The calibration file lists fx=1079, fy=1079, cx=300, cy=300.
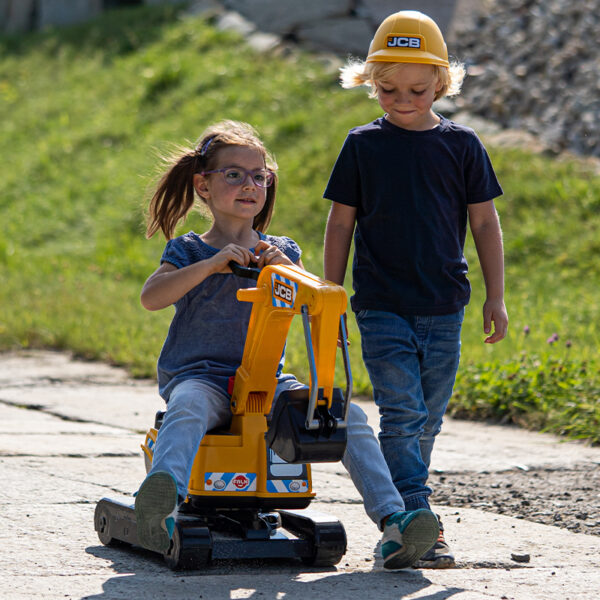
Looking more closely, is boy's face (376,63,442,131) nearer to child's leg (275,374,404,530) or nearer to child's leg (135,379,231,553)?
child's leg (275,374,404,530)

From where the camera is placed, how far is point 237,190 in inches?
135

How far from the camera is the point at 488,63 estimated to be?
12438 mm

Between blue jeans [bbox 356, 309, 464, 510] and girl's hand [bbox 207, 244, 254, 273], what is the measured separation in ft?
1.65

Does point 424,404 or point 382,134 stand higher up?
point 382,134

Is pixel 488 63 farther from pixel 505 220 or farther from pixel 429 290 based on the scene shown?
pixel 429 290

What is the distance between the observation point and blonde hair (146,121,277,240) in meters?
3.51

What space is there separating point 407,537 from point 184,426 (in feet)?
2.24

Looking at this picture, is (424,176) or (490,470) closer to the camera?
(424,176)

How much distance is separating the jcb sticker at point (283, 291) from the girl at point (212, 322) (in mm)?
197

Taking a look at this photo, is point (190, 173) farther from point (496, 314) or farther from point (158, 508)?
point (158, 508)

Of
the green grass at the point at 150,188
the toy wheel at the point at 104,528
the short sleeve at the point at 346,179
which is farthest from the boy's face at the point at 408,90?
the toy wheel at the point at 104,528

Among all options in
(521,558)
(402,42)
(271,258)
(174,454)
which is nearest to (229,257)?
(271,258)

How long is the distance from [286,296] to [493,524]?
4.14 ft

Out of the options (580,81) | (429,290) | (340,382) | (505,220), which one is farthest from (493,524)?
(580,81)
